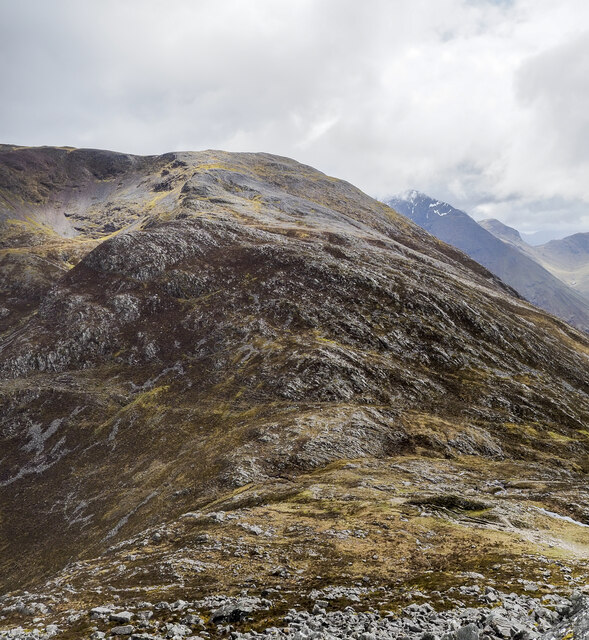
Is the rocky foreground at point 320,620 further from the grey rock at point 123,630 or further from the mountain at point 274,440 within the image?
the mountain at point 274,440

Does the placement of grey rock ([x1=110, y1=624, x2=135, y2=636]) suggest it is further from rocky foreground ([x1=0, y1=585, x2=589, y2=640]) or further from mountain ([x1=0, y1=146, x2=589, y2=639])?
mountain ([x1=0, y1=146, x2=589, y2=639])

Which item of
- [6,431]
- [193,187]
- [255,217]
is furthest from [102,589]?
[193,187]

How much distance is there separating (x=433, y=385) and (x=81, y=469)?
6234cm

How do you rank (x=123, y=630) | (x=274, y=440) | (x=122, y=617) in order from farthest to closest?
(x=274, y=440), (x=122, y=617), (x=123, y=630)

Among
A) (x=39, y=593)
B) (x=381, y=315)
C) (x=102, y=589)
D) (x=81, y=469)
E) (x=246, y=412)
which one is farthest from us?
(x=381, y=315)

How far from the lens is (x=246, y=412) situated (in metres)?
63.6

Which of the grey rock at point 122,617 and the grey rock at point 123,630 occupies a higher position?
the grey rock at point 123,630

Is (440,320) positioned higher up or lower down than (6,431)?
higher up

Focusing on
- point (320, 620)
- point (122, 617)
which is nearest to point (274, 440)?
point (122, 617)

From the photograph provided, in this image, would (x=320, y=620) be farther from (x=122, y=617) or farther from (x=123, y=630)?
(x=122, y=617)

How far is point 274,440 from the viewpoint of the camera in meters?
53.0

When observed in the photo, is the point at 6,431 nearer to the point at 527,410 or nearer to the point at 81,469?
the point at 81,469

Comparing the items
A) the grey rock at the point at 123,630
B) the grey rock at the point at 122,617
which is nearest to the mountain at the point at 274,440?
the grey rock at the point at 123,630

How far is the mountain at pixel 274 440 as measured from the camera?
20.1 meters
